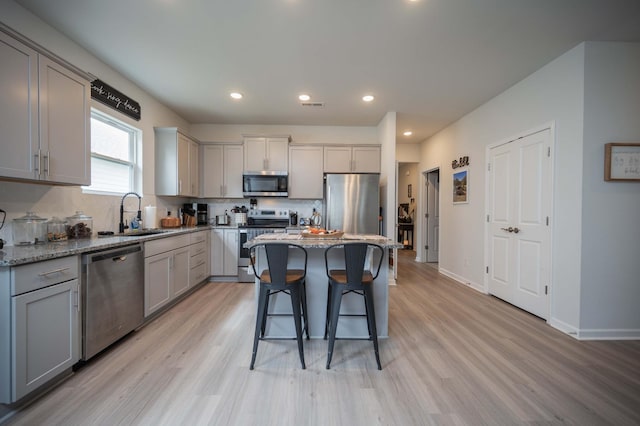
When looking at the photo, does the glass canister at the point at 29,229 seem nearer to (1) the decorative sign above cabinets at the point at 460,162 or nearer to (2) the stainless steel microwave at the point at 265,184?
(2) the stainless steel microwave at the point at 265,184

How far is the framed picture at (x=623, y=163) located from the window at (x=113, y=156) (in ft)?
16.8

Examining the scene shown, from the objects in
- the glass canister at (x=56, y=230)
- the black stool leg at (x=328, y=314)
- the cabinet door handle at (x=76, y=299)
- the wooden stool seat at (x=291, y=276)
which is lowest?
the black stool leg at (x=328, y=314)

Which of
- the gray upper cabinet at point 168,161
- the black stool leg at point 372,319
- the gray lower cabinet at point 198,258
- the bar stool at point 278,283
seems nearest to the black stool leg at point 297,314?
the bar stool at point 278,283

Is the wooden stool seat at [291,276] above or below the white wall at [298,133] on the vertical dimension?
below

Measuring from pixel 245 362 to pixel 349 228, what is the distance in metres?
2.65

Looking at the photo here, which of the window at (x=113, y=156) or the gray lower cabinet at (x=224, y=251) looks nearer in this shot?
the window at (x=113, y=156)

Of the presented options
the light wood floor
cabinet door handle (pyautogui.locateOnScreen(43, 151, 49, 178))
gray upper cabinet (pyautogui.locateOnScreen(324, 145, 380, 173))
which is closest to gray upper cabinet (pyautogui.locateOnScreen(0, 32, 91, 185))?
cabinet door handle (pyautogui.locateOnScreen(43, 151, 49, 178))

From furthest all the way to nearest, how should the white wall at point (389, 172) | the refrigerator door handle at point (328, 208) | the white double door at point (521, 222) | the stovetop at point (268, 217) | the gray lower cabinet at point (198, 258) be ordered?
the stovetop at point (268, 217), the refrigerator door handle at point (328, 208), the white wall at point (389, 172), the gray lower cabinet at point (198, 258), the white double door at point (521, 222)

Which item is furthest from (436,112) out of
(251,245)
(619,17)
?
(251,245)

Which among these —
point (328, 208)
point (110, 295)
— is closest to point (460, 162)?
point (328, 208)

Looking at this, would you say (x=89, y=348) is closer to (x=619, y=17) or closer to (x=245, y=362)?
(x=245, y=362)

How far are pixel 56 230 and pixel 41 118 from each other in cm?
96

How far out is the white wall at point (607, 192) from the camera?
249 centimetres

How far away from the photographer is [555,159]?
109 inches
